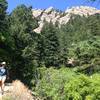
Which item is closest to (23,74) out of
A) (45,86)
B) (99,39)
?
(45,86)

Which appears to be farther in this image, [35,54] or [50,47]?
[50,47]

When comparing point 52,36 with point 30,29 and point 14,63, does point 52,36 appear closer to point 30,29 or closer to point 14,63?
point 30,29

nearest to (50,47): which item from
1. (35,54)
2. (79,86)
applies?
(35,54)

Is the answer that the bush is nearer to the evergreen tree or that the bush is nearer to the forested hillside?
the forested hillside

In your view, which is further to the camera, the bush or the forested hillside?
the forested hillside

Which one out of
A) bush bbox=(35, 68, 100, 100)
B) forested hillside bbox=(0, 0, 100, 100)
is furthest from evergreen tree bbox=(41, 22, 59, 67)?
bush bbox=(35, 68, 100, 100)

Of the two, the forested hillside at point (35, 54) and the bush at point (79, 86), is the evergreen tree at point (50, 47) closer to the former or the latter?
the forested hillside at point (35, 54)

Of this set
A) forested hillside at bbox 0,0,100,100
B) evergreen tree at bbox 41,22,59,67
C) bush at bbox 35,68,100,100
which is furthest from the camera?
evergreen tree at bbox 41,22,59,67

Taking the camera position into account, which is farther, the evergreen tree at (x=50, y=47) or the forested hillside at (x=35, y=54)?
the evergreen tree at (x=50, y=47)

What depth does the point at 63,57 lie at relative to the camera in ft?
276

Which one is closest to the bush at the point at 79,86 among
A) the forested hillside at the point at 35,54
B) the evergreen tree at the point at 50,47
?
the forested hillside at the point at 35,54

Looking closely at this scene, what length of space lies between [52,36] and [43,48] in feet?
17.8

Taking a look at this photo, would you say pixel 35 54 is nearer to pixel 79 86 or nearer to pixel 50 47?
pixel 50 47

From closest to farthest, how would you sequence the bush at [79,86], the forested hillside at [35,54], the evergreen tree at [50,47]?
the bush at [79,86] → the forested hillside at [35,54] → the evergreen tree at [50,47]
